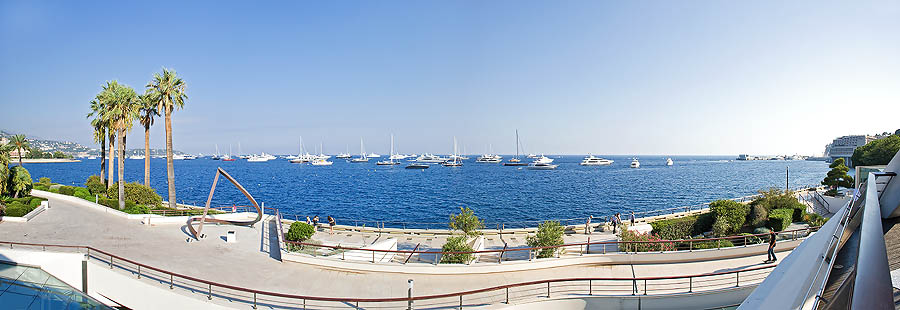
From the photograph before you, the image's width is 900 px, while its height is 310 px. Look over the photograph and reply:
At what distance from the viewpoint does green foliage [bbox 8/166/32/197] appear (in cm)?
2722

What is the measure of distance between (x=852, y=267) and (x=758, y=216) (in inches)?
897

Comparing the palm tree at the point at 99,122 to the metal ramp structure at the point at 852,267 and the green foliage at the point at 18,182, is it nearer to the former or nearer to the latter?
the green foliage at the point at 18,182

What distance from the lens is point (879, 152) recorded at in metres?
57.6

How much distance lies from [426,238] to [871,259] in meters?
20.4

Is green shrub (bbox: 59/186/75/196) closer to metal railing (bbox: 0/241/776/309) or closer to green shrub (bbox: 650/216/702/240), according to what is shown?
metal railing (bbox: 0/241/776/309)

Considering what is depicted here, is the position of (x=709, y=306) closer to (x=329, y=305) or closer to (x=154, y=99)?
(x=329, y=305)

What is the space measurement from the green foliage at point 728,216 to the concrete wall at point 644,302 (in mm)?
11124

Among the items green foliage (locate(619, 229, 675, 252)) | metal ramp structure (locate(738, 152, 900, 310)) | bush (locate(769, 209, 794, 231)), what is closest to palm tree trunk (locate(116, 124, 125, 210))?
green foliage (locate(619, 229, 675, 252))

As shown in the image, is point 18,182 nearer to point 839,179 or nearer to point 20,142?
point 20,142

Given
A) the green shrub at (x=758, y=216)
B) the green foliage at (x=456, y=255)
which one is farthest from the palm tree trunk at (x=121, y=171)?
the green shrub at (x=758, y=216)

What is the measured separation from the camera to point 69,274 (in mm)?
14617

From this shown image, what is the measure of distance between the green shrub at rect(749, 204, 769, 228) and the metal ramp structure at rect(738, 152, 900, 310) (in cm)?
1767

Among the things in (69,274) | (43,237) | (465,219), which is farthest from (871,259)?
(43,237)

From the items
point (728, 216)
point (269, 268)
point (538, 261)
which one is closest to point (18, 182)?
point (269, 268)
